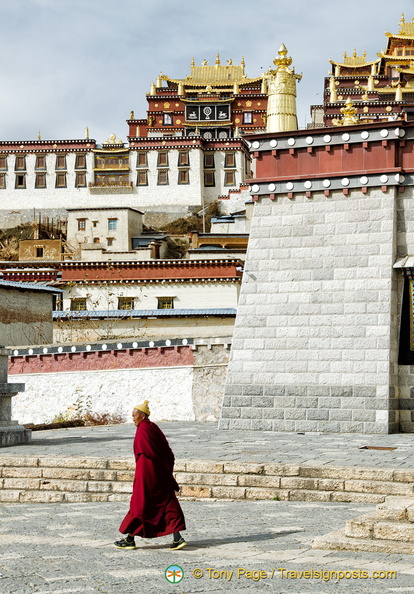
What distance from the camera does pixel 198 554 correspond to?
805 cm

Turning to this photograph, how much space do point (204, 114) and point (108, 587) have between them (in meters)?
69.6

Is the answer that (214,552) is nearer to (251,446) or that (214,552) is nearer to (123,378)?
(251,446)

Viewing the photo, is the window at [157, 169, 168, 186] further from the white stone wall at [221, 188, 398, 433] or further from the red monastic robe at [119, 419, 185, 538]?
the red monastic robe at [119, 419, 185, 538]

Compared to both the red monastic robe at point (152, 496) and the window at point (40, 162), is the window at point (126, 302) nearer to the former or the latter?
the red monastic robe at point (152, 496)

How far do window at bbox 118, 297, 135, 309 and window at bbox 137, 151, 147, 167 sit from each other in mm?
34635

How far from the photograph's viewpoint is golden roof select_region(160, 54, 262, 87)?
77.2 meters

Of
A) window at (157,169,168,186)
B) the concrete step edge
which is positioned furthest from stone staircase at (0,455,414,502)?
window at (157,169,168,186)

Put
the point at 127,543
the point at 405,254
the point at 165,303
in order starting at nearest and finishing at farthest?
1. the point at 127,543
2. the point at 405,254
3. the point at 165,303

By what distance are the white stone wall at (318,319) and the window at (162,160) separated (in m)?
52.6

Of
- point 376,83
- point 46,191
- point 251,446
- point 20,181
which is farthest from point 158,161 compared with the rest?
point 251,446

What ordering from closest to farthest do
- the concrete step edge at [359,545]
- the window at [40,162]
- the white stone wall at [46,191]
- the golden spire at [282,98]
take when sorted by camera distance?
the concrete step edge at [359,545] < the golden spire at [282,98] < the white stone wall at [46,191] < the window at [40,162]

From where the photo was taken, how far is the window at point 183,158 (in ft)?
227

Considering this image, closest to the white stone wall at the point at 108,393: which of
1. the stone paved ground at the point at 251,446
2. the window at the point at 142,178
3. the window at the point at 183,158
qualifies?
the stone paved ground at the point at 251,446

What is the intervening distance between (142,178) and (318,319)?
54812 millimetres
